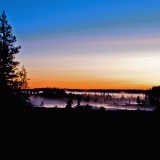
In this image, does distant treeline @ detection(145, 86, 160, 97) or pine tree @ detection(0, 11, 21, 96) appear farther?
distant treeline @ detection(145, 86, 160, 97)

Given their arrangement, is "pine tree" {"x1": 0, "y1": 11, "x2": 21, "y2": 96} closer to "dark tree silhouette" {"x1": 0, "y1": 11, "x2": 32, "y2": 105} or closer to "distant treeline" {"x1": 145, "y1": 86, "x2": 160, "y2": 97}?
"dark tree silhouette" {"x1": 0, "y1": 11, "x2": 32, "y2": 105}

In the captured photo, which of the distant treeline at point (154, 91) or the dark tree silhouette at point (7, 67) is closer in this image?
the dark tree silhouette at point (7, 67)

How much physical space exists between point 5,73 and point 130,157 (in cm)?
2294

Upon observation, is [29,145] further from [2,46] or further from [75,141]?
[2,46]

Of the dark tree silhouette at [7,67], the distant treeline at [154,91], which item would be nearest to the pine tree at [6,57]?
the dark tree silhouette at [7,67]

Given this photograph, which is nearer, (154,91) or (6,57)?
(6,57)

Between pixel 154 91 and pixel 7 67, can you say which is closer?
pixel 7 67

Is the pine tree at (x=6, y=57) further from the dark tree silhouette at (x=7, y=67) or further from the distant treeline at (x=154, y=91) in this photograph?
the distant treeline at (x=154, y=91)

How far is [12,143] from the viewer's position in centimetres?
1916

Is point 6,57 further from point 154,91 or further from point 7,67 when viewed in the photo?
point 154,91

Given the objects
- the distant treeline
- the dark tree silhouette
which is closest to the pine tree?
the dark tree silhouette

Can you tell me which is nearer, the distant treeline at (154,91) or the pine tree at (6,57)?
the pine tree at (6,57)

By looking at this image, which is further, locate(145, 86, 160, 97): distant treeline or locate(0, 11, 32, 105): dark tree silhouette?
locate(145, 86, 160, 97): distant treeline

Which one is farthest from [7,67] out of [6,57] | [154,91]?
[154,91]
